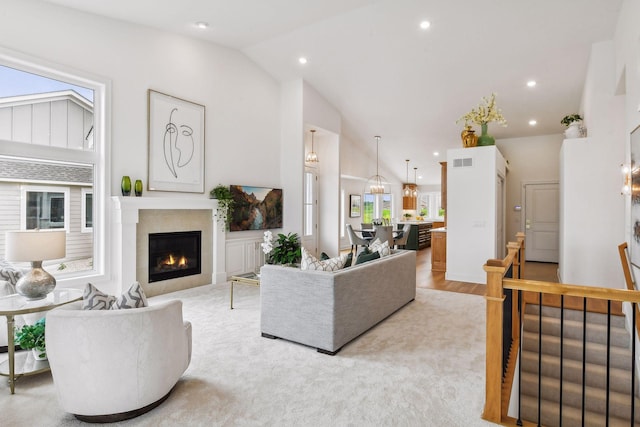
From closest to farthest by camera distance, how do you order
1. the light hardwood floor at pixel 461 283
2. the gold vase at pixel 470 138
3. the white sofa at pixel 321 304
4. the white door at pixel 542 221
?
1. the white sofa at pixel 321 304
2. the light hardwood floor at pixel 461 283
3. the gold vase at pixel 470 138
4. the white door at pixel 542 221

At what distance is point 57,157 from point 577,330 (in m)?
6.73

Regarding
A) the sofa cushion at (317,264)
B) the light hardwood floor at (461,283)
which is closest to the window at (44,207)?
the sofa cushion at (317,264)

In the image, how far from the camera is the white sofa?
3201 mm

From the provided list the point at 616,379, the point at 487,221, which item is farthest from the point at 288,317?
the point at 487,221

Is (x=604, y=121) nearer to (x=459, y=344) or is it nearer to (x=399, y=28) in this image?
(x=399, y=28)

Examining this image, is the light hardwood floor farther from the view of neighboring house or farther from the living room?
the view of neighboring house

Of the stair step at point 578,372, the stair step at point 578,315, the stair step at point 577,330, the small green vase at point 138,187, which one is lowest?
the stair step at point 578,372

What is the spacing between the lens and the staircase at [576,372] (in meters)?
3.72

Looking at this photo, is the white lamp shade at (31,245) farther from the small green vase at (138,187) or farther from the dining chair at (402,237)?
the dining chair at (402,237)

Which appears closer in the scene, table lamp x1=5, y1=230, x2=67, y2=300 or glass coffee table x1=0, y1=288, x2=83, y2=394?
glass coffee table x1=0, y1=288, x2=83, y2=394

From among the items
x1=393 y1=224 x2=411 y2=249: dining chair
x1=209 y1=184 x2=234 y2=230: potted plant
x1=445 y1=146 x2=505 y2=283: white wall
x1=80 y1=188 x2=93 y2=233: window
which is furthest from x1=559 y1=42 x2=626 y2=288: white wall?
x1=80 y1=188 x2=93 y2=233: window

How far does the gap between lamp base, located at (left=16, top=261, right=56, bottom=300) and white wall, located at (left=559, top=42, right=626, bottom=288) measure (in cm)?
623

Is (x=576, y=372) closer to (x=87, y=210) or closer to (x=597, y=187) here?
(x=597, y=187)

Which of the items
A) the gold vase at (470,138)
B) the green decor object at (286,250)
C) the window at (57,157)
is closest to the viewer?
the window at (57,157)
